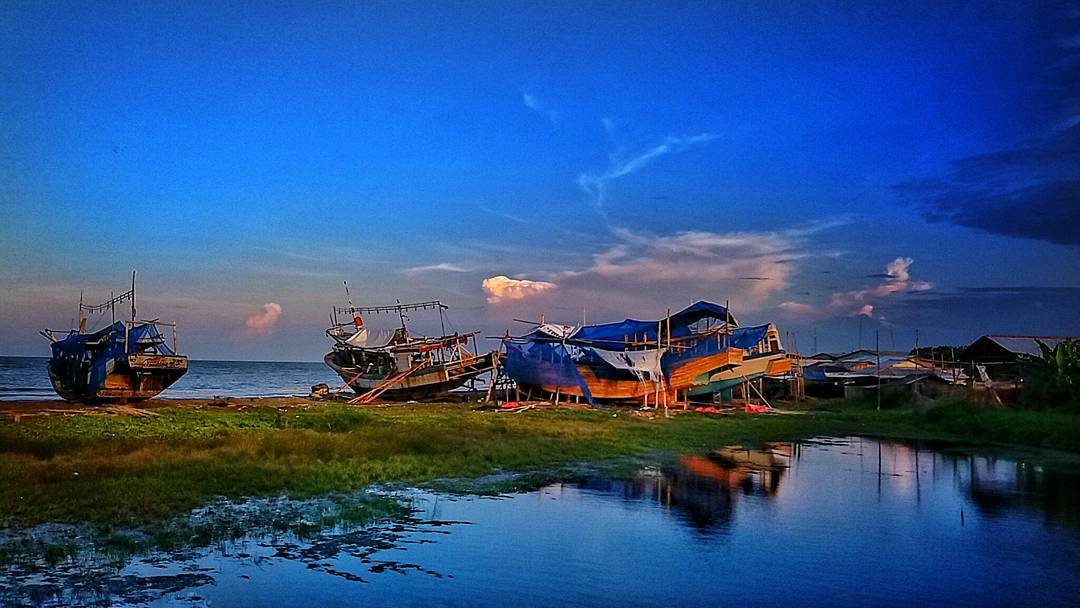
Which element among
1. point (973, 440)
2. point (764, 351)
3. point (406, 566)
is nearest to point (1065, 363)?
point (973, 440)

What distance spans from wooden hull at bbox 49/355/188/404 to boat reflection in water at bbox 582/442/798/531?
84.2ft

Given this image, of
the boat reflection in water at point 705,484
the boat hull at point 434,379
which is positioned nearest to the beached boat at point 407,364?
the boat hull at point 434,379

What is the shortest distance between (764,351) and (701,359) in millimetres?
6715

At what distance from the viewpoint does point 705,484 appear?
54.3 ft

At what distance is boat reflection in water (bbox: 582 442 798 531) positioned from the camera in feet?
45.1

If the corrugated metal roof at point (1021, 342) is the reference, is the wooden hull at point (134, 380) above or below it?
below

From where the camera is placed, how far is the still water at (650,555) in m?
8.55

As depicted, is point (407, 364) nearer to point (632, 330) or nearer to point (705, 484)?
point (632, 330)

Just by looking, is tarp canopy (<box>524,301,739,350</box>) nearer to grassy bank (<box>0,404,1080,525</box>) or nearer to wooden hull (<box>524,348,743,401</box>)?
wooden hull (<box>524,348,743,401</box>)

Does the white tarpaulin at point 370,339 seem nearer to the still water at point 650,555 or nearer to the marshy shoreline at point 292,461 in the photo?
the marshy shoreline at point 292,461

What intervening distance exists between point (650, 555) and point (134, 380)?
3214 cm

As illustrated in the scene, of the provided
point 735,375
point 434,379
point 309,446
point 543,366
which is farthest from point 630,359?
point 309,446

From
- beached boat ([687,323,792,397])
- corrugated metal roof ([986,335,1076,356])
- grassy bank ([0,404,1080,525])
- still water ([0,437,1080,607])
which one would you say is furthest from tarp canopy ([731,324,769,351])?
still water ([0,437,1080,607])

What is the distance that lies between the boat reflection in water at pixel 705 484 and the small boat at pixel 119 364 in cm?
2583
